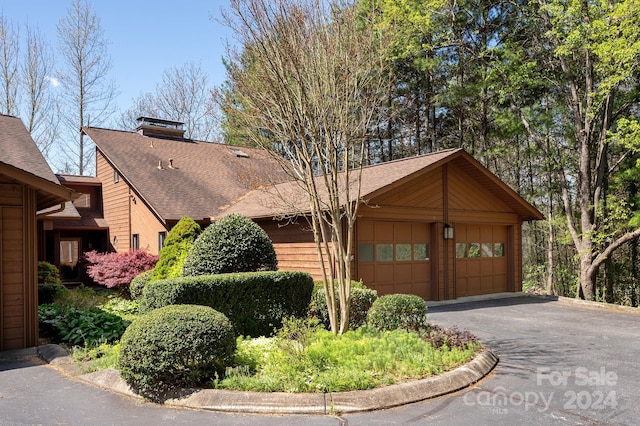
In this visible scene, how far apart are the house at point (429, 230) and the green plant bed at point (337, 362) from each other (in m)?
5.50

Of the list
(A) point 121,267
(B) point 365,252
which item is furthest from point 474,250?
(A) point 121,267

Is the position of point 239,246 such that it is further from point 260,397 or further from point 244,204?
point 244,204

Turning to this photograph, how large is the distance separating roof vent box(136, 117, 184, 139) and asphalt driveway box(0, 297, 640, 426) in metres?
17.0

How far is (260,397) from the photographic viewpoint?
514 cm

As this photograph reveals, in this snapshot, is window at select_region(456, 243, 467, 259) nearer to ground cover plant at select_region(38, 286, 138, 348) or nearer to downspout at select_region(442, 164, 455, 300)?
downspout at select_region(442, 164, 455, 300)

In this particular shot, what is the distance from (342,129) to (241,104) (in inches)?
91.8

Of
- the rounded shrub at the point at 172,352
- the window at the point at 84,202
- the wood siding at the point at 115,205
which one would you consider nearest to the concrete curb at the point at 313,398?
the rounded shrub at the point at 172,352

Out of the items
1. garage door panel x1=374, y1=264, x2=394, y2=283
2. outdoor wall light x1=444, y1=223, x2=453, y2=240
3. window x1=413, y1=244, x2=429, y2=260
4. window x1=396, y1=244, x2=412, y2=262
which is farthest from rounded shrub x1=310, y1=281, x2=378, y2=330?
outdoor wall light x1=444, y1=223, x2=453, y2=240

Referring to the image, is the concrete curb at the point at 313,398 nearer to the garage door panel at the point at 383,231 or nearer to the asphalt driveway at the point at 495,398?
the asphalt driveway at the point at 495,398

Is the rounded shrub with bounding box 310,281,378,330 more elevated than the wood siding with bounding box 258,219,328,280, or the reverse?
the wood siding with bounding box 258,219,328,280

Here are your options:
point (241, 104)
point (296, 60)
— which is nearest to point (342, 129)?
point (296, 60)

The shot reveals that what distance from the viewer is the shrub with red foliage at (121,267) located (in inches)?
589

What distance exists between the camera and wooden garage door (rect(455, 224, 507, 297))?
15195 mm

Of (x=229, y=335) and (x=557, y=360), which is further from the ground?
(x=229, y=335)
